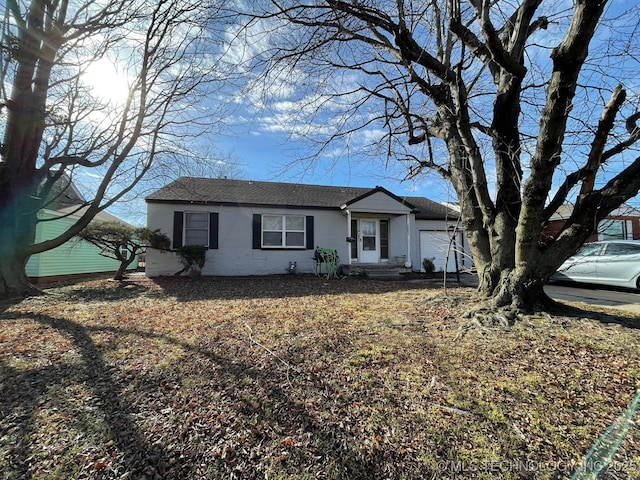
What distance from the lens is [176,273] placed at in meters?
11.0

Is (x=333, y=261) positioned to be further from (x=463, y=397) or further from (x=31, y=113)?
(x=31, y=113)

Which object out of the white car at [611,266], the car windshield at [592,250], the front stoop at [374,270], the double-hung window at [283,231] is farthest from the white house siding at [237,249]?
the car windshield at [592,250]

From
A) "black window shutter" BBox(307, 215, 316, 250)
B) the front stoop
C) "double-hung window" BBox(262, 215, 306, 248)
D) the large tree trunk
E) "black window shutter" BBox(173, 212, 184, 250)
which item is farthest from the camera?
"black window shutter" BBox(307, 215, 316, 250)

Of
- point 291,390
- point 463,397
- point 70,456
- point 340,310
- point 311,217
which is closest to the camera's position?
point 70,456

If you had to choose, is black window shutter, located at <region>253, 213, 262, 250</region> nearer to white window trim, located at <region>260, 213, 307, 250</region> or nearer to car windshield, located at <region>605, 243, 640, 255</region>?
white window trim, located at <region>260, 213, 307, 250</region>

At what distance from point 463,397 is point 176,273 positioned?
10724 millimetres

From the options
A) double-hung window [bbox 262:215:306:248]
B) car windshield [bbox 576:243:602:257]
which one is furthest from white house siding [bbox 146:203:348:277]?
car windshield [bbox 576:243:602:257]

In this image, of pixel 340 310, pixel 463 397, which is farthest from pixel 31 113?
pixel 463 397

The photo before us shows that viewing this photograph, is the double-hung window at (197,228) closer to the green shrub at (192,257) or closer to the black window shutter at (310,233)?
the green shrub at (192,257)

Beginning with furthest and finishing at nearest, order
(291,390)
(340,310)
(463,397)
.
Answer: (340,310)
(291,390)
(463,397)

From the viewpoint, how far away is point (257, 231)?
39.1 feet

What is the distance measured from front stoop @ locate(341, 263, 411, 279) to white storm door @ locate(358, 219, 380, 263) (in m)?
0.88

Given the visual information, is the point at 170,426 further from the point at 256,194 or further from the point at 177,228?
the point at 256,194

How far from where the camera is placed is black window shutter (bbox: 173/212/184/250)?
1114 cm
